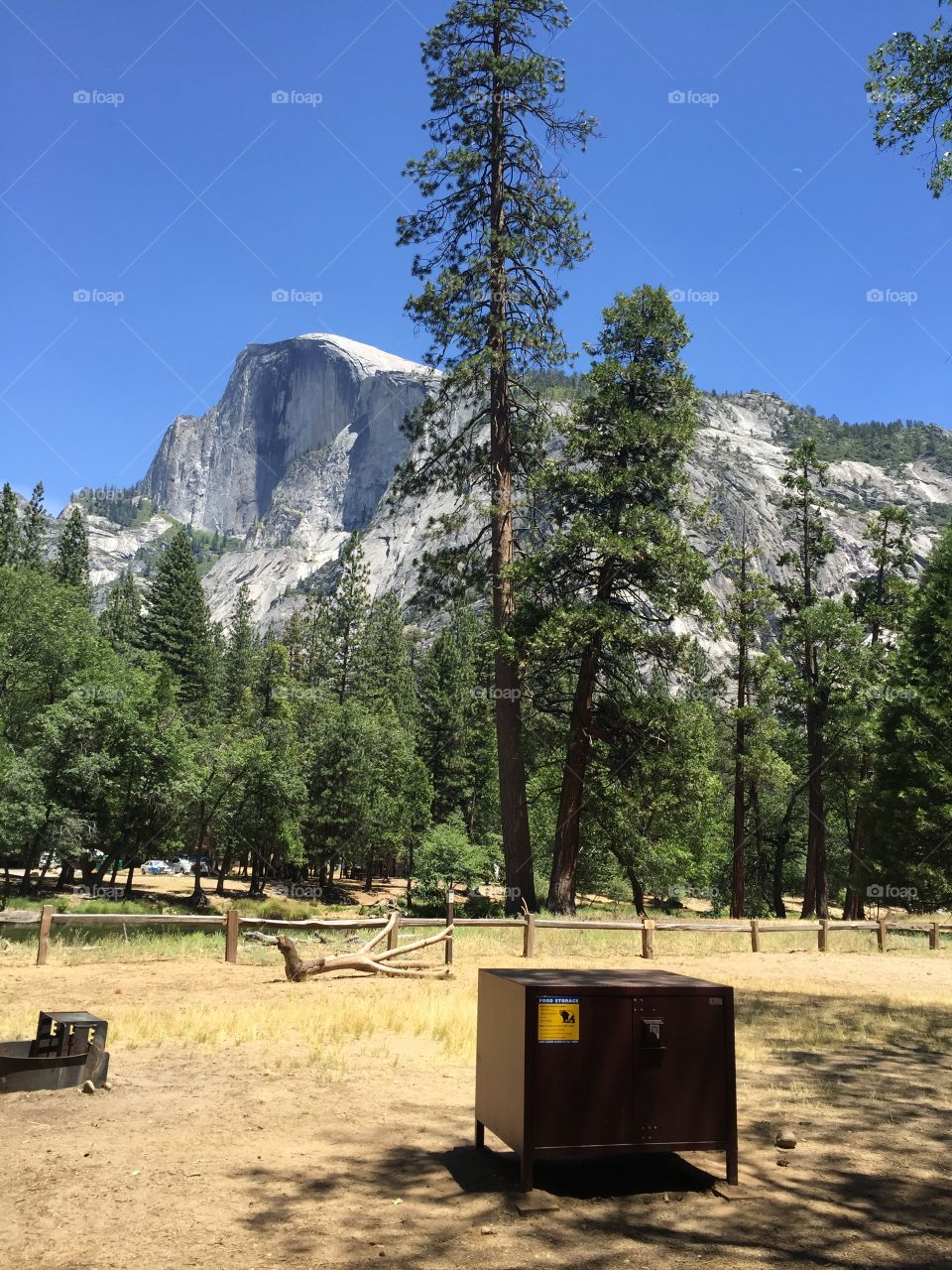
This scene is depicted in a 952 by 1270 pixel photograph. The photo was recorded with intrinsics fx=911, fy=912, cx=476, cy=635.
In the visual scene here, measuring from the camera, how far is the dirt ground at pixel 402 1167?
4.72m

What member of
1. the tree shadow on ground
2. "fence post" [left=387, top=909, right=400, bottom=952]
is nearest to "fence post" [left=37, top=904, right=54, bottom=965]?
"fence post" [left=387, top=909, right=400, bottom=952]

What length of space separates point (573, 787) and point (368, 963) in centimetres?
949

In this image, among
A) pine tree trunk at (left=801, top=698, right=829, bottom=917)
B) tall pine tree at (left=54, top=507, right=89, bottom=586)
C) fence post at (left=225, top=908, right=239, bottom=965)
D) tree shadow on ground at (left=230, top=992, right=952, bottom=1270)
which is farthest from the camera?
tall pine tree at (left=54, top=507, right=89, bottom=586)

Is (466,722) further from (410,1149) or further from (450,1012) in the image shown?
(410,1149)

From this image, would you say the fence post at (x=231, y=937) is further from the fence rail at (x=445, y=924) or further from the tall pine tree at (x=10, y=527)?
the tall pine tree at (x=10, y=527)

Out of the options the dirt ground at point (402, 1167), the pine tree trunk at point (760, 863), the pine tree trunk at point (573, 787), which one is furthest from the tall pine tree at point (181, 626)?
the dirt ground at point (402, 1167)

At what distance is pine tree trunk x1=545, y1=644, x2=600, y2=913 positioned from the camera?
23.4 metres

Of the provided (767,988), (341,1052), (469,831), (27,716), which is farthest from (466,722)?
(341,1052)

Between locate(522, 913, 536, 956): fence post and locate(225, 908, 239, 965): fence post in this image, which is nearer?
locate(225, 908, 239, 965): fence post

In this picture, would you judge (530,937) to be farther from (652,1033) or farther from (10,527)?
(10,527)

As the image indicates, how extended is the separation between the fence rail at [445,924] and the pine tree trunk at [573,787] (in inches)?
142

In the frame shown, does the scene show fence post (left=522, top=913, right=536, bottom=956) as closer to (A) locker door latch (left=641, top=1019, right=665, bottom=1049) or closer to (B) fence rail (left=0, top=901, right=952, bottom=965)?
(B) fence rail (left=0, top=901, right=952, bottom=965)

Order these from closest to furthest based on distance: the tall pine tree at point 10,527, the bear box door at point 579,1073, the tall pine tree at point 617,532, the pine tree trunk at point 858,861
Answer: the bear box door at point 579,1073 → the tall pine tree at point 617,532 → the pine tree trunk at point 858,861 → the tall pine tree at point 10,527

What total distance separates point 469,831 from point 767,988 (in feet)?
150
